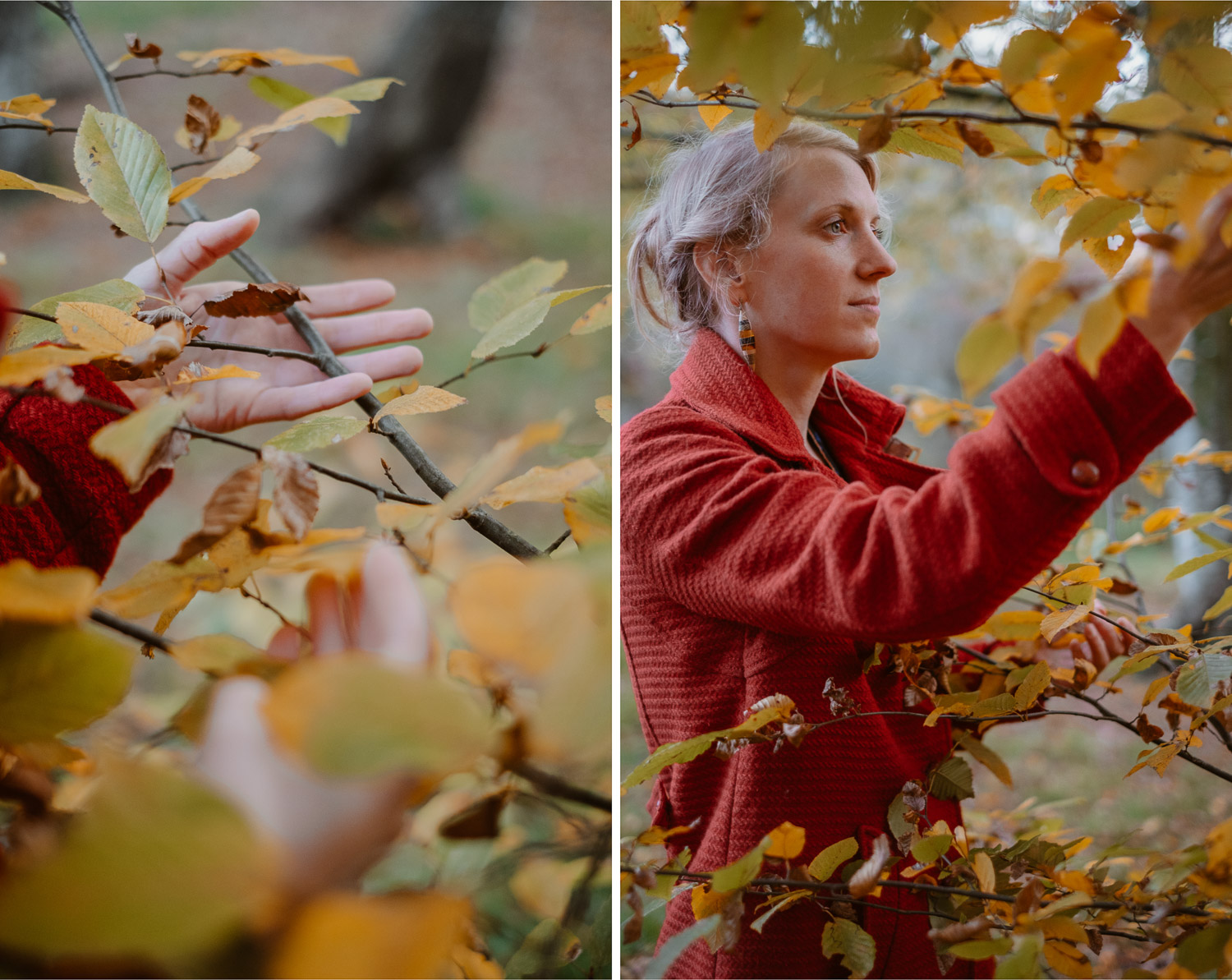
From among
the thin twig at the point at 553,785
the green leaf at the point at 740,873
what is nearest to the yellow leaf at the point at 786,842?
the green leaf at the point at 740,873

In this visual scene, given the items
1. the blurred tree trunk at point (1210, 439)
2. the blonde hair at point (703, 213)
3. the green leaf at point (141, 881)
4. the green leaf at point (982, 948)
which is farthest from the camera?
the blurred tree trunk at point (1210, 439)

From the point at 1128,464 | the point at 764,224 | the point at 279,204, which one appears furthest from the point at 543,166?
the point at 1128,464

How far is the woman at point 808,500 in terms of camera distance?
1.18 ft

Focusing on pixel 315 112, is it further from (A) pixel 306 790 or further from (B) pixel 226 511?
(A) pixel 306 790

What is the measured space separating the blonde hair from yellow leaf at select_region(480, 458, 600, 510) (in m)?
0.33

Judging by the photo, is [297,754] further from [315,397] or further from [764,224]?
[764,224]

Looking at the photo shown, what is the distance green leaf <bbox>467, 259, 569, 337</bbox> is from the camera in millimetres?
493

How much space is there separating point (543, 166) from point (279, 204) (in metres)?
0.98

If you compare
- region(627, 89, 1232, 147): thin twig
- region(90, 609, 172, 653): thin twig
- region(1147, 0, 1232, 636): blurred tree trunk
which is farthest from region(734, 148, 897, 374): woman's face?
region(1147, 0, 1232, 636): blurred tree trunk

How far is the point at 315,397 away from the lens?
20.7 inches

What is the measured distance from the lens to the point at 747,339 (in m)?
0.62

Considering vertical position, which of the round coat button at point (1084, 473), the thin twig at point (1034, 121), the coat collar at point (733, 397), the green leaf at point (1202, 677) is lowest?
the green leaf at point (1202, 677)

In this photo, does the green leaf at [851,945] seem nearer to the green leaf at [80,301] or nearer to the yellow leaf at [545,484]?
the yellow leaf at [545,484]

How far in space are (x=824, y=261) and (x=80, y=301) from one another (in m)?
0.45
